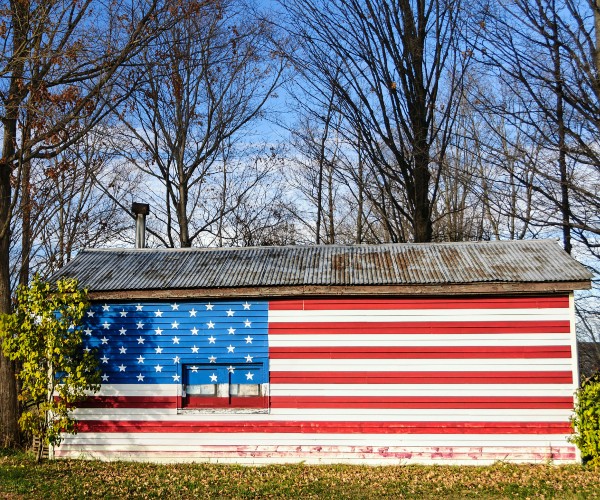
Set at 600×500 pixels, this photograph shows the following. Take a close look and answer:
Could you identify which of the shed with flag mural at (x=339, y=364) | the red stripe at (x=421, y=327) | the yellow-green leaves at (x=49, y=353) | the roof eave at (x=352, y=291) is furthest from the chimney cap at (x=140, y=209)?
the red stripe at (x=421, y=327)

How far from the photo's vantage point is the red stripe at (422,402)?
11680 millimetres

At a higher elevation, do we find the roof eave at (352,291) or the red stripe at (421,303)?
the roof eave at (352,291)

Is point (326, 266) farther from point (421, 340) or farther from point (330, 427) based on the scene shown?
point (330, 427)

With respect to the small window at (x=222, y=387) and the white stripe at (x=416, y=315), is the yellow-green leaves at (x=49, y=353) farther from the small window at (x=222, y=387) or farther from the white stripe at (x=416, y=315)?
the white stripe at (x=416, y=315)

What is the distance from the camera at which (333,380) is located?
1207 centimetres

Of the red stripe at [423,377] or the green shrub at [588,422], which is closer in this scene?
the green shrub at [588,422]

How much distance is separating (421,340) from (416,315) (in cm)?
48

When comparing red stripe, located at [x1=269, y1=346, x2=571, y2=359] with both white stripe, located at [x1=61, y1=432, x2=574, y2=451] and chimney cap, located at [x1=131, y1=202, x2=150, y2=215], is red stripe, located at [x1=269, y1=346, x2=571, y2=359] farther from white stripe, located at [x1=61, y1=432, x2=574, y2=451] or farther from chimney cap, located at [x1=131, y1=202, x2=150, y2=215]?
chimney cap, located at [x1=131, y1=202, x2=150, y2=215]

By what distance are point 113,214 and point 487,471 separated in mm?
24562

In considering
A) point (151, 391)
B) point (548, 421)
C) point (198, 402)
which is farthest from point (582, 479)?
point (151, 391)

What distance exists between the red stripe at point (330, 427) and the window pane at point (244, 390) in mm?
534

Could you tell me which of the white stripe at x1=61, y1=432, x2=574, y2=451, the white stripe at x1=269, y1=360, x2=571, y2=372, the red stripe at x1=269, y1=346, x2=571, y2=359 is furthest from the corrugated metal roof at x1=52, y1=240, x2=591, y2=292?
the white stripe at x1=61, y1=432, x2=574, y2=451

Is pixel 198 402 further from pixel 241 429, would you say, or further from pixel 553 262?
pixel 553 262

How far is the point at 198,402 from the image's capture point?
12.3 meters
